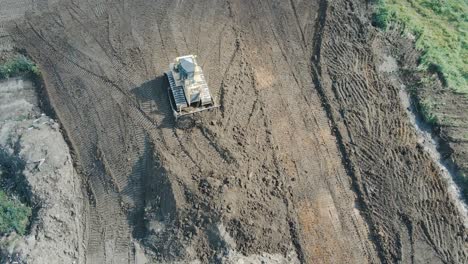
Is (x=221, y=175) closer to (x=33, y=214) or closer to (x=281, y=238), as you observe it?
(x=281, y=238)

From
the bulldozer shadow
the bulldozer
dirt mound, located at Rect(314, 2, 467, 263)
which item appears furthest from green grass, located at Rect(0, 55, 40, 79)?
dirt mound, located at Rect(314, 2, 467, 263)

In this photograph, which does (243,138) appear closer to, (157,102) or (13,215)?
(157,102)

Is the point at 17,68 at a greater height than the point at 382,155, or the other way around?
the point at 17,68

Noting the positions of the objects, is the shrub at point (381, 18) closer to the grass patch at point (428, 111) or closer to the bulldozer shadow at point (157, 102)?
the grass patch at point (428, 111)

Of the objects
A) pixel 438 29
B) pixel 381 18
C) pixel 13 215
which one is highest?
pixel 381 18

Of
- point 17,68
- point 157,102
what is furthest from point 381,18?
point 17,68

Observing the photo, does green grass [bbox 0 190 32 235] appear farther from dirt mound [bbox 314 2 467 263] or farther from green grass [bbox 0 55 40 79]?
dirt mound [bbox 314 2 467 263]

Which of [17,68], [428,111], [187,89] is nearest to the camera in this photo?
[187,89]
